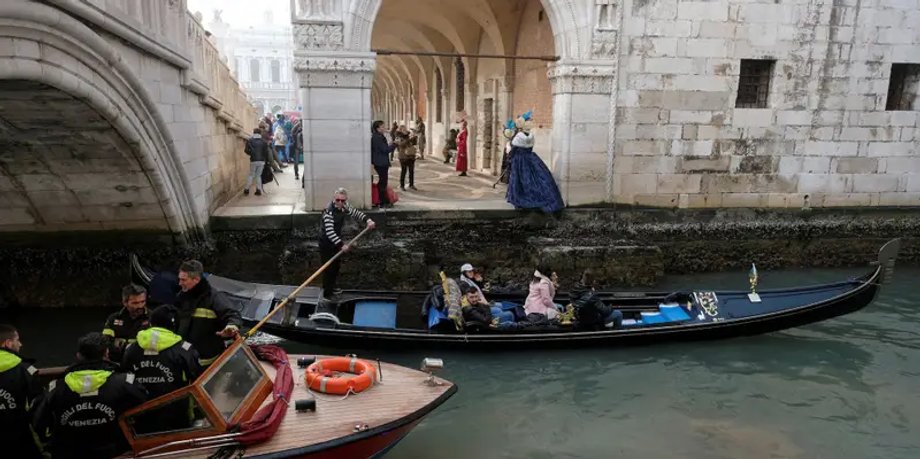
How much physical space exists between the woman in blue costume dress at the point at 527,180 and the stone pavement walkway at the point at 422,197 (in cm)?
28

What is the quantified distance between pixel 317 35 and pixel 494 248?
3.78 m

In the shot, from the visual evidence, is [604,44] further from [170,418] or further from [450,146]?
[450,146]

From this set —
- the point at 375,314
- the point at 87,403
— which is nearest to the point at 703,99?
the point at 375,314

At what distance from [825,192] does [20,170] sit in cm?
1117

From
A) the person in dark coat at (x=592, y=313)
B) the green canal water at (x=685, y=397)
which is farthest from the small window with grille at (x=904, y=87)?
the person in dark coat at (x=592, y=313)

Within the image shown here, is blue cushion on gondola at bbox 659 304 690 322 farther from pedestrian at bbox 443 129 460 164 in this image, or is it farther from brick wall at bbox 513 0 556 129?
pedestrian at bbox 443 129 460 164

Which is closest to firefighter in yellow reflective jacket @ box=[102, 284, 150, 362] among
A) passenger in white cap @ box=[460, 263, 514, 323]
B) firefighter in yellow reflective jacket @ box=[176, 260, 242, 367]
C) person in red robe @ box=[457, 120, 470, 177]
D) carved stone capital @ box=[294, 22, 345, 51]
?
firefighter in yellow reflective jacket @ box=[176, 260, 242, 367]

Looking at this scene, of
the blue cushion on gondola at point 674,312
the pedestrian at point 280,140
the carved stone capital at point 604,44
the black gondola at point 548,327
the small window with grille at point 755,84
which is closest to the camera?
the black gondola at point 548,327

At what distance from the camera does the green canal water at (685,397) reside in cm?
462

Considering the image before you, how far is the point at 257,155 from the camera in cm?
991

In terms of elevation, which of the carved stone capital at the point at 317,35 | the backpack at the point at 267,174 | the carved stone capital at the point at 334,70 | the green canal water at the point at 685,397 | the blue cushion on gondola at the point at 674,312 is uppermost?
the carved stone capital at the point at 317,35

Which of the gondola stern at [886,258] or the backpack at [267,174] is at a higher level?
the backpack at [267,174]

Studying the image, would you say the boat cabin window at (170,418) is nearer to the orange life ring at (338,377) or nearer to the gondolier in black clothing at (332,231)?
the orange life ring at (338,377)

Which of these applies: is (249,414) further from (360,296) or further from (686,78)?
(686,78)
